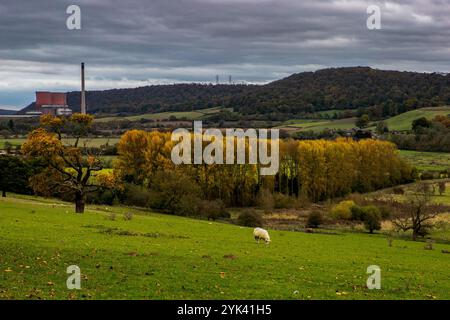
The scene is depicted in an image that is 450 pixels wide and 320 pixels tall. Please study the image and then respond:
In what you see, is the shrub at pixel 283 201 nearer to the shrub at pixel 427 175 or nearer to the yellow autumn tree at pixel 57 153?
the shrub at pixel 427 175

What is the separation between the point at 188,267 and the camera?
24.4 metres

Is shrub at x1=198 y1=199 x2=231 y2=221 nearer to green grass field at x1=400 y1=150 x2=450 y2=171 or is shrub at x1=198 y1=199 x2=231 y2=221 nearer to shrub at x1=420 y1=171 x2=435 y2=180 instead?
shrub at x1=420 y1=171 x2=435 y2=180

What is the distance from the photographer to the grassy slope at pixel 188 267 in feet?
65.9

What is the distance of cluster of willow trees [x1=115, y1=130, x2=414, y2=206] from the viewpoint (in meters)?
91.1

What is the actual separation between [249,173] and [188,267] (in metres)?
71.7

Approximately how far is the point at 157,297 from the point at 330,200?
284 ft

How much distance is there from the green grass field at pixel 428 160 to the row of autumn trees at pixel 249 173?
1086 centimetres

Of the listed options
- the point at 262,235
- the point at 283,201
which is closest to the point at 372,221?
the point at 283,201

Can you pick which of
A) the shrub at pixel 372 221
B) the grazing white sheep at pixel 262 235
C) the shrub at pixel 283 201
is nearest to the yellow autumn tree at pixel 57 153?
the grazing white sheep at pixel 262 235

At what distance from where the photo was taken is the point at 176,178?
260 ft

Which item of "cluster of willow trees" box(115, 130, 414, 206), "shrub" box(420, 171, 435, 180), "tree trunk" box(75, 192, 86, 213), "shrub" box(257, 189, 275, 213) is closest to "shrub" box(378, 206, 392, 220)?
"shrub" box(257, 189, 275, 213)

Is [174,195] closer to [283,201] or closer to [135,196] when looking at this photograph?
[135,196]
